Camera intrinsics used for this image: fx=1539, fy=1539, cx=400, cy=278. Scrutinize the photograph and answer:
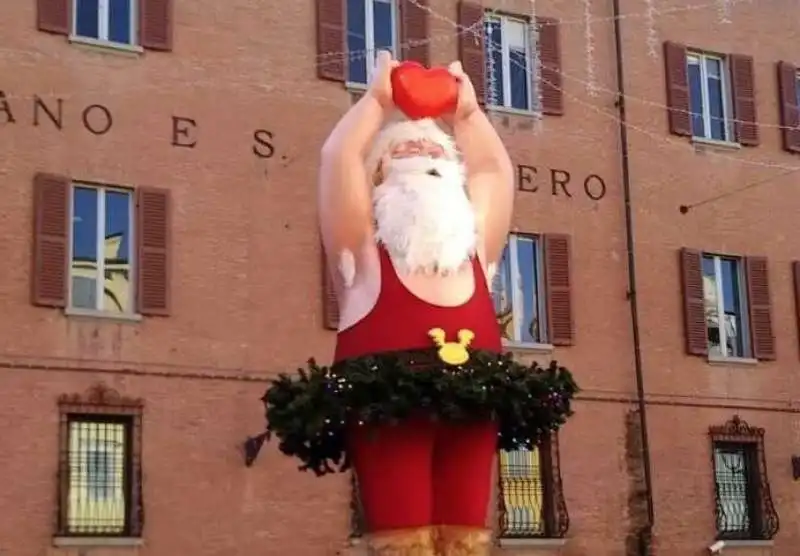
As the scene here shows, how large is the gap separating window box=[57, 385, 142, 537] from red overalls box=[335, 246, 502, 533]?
8212 mm

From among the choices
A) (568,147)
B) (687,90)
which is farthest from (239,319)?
(687,90)

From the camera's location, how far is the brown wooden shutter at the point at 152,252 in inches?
624

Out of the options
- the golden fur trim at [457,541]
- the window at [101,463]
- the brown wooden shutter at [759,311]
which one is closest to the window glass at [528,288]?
the brown wooden shutter at [759,311]

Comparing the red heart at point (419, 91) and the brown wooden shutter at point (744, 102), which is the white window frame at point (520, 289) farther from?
the red heart at point (419, 91)

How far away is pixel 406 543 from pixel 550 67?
41.8 ft

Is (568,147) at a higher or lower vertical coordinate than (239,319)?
higher

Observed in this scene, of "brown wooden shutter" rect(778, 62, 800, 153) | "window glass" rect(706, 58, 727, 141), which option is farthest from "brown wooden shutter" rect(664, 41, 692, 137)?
"brown wooden shutter" rect(778, 62, 800, 153)

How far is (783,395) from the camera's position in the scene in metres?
20.2

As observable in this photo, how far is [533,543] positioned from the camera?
58.1ft

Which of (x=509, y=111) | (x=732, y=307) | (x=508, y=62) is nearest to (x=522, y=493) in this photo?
(x=732, y=307)

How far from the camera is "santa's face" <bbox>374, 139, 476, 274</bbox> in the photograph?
25.2ft

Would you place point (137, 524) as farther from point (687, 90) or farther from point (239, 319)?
point (687, 90)

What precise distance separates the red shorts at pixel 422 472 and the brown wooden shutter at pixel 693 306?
12.2 meters

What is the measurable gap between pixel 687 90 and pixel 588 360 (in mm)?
4201
